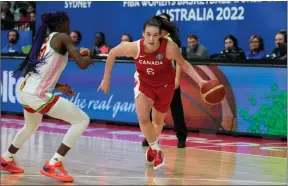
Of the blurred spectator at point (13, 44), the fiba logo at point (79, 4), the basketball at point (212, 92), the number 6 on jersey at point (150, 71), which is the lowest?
the blurred spectator at point (13, 44)

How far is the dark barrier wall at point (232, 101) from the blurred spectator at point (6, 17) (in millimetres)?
5281

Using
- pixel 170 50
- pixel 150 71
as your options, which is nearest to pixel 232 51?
pixel 150 71

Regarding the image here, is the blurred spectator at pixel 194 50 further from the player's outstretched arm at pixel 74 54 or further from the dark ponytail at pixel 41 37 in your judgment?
the player's outstretched arm at pixel 74 54

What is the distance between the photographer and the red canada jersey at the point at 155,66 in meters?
9.45

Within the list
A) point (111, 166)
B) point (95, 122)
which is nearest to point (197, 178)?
point (111, 166)

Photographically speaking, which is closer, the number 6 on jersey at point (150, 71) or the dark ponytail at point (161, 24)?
the dark ponytail at point (161, 24)

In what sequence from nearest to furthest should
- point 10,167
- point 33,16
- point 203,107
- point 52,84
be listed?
point 52,84 < point 10,167 < point 203,107 < point 33,16

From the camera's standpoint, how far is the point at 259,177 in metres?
9.32

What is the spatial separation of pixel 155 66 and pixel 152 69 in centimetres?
7

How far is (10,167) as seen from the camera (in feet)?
30.3

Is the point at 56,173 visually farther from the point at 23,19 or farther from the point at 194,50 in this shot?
the point at 23,19

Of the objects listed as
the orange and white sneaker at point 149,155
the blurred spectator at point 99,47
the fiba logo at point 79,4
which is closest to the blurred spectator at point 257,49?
the blurred spectator at point 99,47

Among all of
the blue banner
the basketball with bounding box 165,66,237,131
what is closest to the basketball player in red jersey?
the basketball with bounding box 165,66,237,131

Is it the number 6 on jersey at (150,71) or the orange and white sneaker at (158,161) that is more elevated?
the number 6 on jersey at (150,71)
